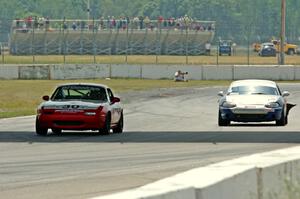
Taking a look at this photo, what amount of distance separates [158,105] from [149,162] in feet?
84.0

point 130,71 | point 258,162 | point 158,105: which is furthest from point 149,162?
point 130,71

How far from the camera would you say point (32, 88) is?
2229 inches

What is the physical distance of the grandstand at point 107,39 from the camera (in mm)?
102938

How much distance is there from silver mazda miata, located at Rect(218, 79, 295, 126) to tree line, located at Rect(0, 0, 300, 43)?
4446 inches

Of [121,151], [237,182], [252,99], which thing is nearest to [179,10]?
[252,99]

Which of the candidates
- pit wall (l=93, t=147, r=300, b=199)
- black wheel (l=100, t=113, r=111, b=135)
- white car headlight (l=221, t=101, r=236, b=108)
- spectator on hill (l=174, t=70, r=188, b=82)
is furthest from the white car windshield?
spectator on hill (l=174, t=70, r=188, b=82)

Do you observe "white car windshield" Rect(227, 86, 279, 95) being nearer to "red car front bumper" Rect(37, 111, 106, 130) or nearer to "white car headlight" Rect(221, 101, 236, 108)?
"white car headlight" Rect(221, 101, 236, 108)

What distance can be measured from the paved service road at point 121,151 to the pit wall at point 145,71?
29.3 m

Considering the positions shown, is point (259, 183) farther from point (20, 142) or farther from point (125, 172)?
point (20, 142)

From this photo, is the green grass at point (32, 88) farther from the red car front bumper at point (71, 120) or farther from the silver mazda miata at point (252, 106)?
the red car front bumper at point (71, 120)

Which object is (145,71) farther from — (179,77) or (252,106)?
(252,106)

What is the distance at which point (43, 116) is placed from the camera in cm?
2569

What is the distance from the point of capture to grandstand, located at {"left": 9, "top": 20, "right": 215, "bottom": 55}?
102938 millimetres

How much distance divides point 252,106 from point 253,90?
143 centimetres
